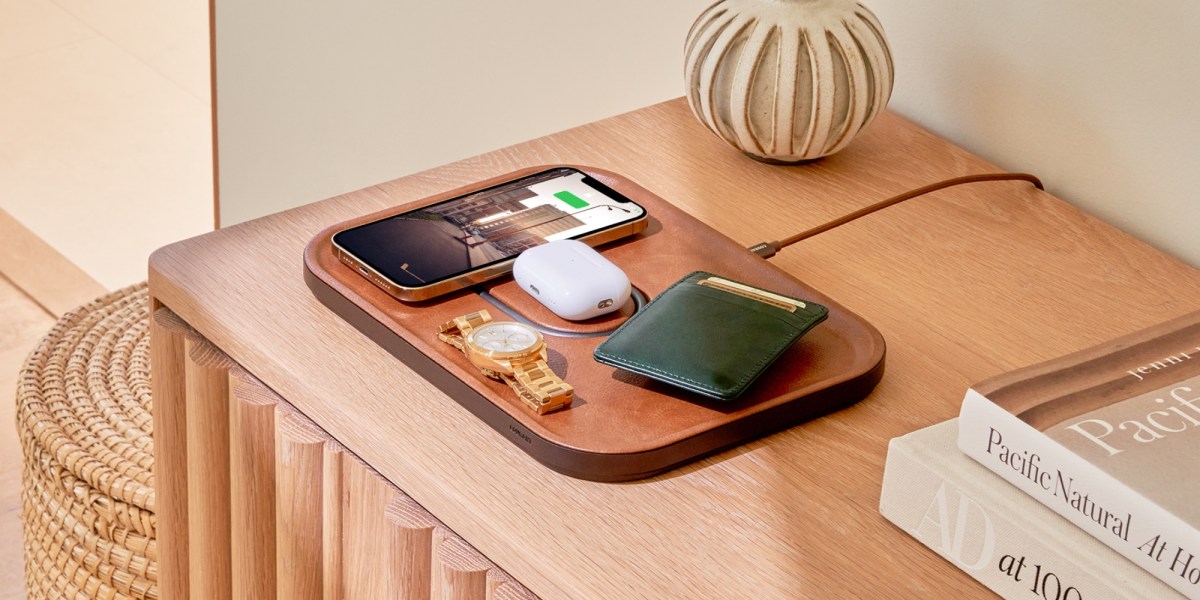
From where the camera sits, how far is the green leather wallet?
69cm

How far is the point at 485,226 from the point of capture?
836 millimetres

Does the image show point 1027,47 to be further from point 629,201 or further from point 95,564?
point 95,564

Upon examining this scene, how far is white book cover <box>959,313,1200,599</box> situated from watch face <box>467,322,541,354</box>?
226mm

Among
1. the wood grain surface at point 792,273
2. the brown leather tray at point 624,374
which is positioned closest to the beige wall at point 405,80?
the wood grain surface at point 792,273

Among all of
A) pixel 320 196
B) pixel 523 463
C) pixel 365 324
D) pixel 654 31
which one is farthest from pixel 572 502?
pixel 320 196

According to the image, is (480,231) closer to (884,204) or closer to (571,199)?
(571,199)

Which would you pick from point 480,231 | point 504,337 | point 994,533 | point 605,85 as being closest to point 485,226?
point 480,231

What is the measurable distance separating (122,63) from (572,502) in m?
1.62

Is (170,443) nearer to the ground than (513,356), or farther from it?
nearer to the ground

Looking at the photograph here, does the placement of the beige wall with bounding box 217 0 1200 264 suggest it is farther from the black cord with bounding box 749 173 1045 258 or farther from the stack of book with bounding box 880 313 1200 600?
the stack of book with bounding box 880 313 1200 600

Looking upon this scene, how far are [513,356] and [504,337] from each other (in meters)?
0.02

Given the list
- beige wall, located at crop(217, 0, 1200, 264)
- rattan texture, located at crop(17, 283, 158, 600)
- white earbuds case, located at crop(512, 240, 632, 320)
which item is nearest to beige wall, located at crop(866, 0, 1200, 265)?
beige wall, located at crop(217, 0, 1200, 264)

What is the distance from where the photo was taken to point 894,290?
842mm

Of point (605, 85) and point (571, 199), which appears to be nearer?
point (571, 199)
